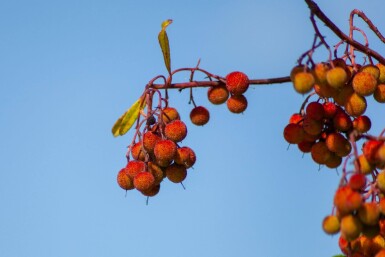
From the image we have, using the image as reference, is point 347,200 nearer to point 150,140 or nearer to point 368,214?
point 368,214

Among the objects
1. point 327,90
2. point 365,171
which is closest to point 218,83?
point 327,90

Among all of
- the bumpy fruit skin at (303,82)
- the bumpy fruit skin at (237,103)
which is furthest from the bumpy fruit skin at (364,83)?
the bumpy fruit skin at (237,103)

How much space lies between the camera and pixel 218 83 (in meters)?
3.33

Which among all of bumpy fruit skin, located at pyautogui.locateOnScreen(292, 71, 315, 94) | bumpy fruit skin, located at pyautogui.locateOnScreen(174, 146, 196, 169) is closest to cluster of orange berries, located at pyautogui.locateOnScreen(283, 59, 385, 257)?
bumpy fruit skin, located at pyautogui.locateOnScreen(292, 71, 315, 94)

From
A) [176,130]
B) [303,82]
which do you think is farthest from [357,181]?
[176,130]

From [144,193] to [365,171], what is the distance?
761mm

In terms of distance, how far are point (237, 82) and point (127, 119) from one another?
410 mm

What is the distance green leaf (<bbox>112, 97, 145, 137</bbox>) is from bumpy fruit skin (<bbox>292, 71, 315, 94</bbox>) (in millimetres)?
664

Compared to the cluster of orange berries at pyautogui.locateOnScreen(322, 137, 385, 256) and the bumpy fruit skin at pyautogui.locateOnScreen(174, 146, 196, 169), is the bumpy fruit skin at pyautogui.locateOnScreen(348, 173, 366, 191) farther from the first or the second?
the bumpy fruit skin at pyautogui.locateOnScreen(174, 146, 196, 169)

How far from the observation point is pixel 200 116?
3.37m

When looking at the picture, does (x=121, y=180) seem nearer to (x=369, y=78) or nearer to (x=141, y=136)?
(x=141, y=136)

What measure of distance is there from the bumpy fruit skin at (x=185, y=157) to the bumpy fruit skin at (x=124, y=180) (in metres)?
0.15

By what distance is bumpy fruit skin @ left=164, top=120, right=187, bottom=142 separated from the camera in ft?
11.0

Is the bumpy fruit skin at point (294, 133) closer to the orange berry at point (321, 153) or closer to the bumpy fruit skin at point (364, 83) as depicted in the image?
the orange berry at point (321, 153)
